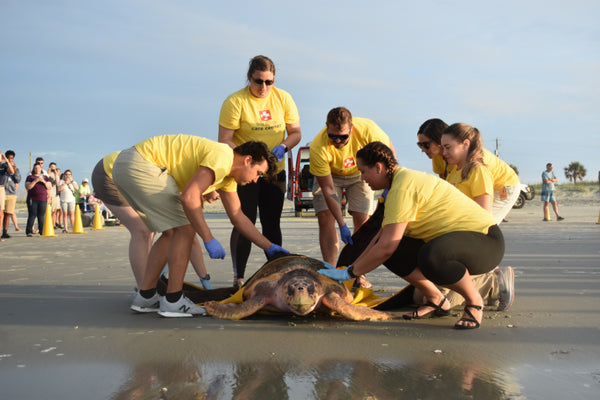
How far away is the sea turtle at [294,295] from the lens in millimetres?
3432

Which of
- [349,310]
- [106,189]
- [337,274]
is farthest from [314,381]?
[106,189]

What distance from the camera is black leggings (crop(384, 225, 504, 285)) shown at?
10.6ft

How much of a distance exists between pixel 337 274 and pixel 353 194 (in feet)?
5.54

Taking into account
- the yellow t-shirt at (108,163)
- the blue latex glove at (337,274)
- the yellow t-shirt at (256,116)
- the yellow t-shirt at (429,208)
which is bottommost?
the blue latex glove at (337,274)

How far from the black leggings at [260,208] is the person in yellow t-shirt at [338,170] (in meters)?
0.42

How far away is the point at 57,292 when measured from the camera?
4.79 metres

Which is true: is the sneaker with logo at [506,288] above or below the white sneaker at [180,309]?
above

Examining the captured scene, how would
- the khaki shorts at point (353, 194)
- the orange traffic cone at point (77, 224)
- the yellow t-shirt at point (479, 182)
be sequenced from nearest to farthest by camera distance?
the yellow t-shirt at point (479, 182) → the khaki shorts at point (353, 194) → the orange traffic cone at point (77, 224)

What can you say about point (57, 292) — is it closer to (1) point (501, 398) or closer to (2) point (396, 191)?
(2) point (396, 191)

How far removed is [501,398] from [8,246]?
9724 mm

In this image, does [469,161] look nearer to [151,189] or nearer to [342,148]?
[342,148]

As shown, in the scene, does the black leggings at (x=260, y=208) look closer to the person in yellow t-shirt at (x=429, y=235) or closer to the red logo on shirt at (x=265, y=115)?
the red logo on shirt at (x=265, y=115)

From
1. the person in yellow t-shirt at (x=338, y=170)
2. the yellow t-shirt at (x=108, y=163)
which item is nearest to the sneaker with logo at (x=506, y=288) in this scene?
the person in yellow t-shirt at (x=338, y=170)

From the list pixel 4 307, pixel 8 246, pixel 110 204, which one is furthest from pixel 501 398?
pixel 8 246
